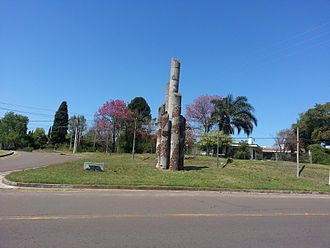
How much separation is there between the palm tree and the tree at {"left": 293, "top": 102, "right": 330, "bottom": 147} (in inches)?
370

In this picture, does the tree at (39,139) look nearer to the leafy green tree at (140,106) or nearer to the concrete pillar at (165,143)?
the leafy green tree at (140,106)

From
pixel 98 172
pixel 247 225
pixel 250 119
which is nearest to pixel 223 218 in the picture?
pixel 247 225

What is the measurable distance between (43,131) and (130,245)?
66.6 metres

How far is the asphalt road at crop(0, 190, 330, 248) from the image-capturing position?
4.33 m

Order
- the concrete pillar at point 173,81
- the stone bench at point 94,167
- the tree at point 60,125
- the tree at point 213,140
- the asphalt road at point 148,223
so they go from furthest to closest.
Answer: the tree at point 60,125 < the tree at point 213,140 < the concrete pillar at point 173,81 < the stone bench at point 94,167 < the asphalt road at point 148,223

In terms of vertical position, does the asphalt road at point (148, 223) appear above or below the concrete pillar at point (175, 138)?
below

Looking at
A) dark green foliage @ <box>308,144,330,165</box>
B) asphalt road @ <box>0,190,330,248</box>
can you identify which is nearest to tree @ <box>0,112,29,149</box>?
asphalt road @ <box>0,190,330,248</box>

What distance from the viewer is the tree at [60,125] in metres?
56.3

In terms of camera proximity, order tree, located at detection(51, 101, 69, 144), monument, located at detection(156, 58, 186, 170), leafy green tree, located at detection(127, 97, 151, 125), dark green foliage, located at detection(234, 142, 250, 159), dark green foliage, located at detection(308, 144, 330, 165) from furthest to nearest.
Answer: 1. tree, located at detection(51, 101, 69, 144)
2. leafy green tree, located at detection(127, 97, 151, 125)
3. dark green foliage, located at detection(234, 142, 250, 159)
4. dark green foliage, located at detection(308, 144, 330, 165)
5. monument, located at detection(156, 58, 186, 170)

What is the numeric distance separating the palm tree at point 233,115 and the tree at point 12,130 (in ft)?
142

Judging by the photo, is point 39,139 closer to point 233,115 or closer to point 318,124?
point 233,115

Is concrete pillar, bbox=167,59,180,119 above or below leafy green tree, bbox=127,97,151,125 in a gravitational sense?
below

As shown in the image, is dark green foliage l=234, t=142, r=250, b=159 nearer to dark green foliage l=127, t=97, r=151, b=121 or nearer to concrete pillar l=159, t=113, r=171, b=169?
dark green foliage l=127, t=97, r=151, b=121

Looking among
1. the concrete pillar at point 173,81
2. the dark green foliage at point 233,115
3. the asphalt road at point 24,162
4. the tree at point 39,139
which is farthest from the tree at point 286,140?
the tree at point 39,139
